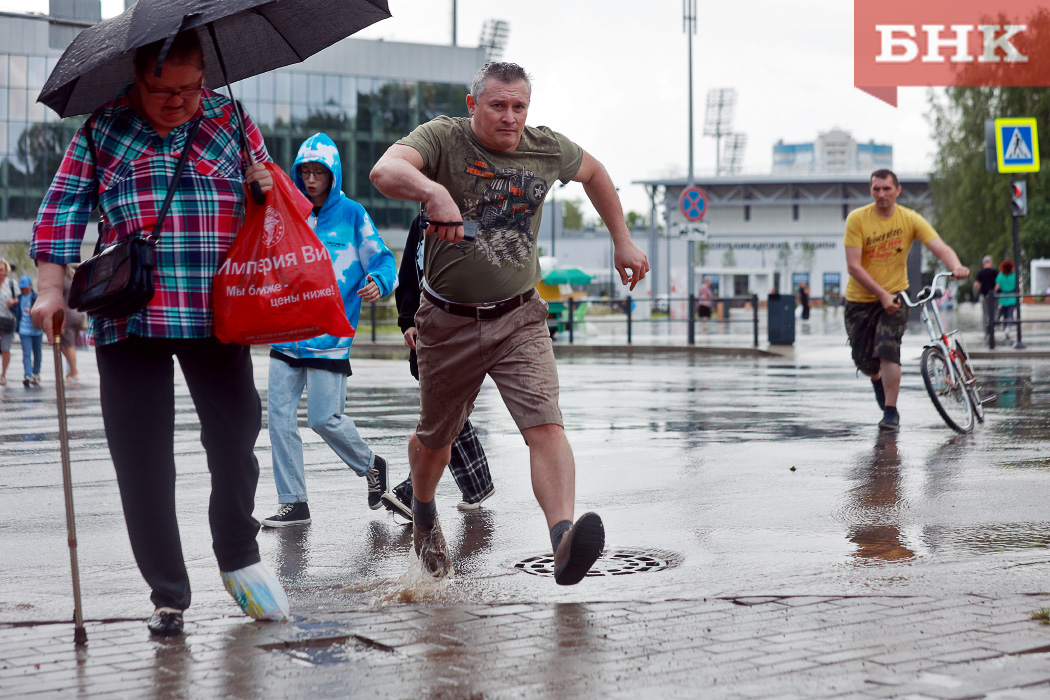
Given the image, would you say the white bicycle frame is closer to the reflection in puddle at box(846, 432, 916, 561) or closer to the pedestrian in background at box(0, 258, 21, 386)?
the reflection in puddle at box(846, 432, 916, 561)

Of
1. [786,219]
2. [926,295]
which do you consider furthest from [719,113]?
[926,295]

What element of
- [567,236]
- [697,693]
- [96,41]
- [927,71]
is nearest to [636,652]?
[697,693]

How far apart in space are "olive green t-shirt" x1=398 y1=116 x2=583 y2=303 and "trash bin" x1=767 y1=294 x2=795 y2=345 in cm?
2074

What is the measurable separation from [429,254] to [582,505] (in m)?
2.34

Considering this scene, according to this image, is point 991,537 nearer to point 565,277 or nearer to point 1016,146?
point 1016,146

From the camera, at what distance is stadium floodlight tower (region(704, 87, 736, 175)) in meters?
111

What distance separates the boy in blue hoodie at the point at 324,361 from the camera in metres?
6.11

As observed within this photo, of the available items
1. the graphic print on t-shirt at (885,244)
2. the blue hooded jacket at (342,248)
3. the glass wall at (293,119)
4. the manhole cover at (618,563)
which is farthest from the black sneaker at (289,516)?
the glass wall at (293,119)

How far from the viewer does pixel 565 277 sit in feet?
108

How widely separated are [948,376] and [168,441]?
720cm

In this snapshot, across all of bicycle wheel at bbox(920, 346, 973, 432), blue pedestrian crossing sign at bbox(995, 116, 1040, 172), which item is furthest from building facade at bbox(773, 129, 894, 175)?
bicycle wheel at bbox(920, 346, 973, 432)

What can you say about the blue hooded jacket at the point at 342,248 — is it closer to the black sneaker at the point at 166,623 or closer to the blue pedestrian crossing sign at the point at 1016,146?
the black sneaker at the point at 166,623

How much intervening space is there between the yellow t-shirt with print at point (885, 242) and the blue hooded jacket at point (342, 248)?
4738 mm

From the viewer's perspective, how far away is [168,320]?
392 cm
